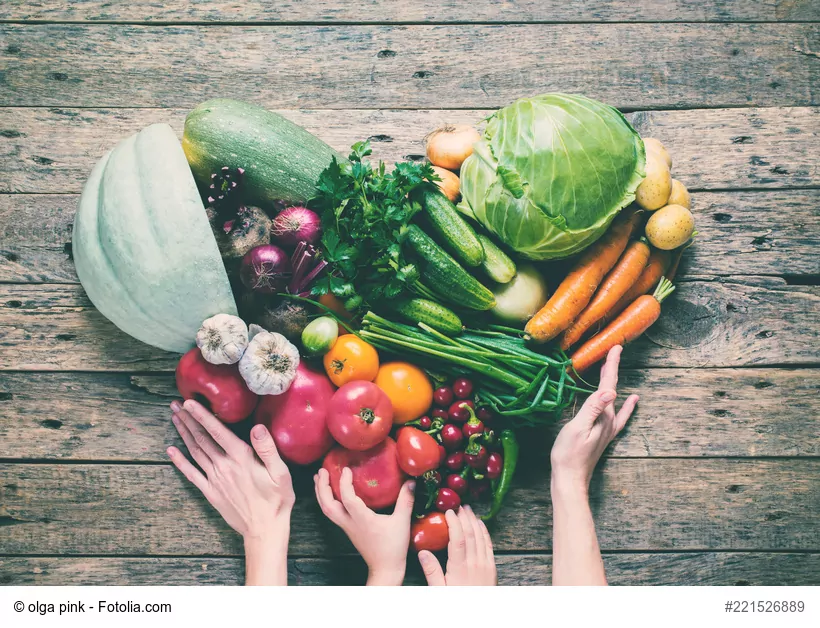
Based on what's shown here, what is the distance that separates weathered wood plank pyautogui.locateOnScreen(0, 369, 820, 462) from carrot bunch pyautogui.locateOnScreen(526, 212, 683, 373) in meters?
0.14

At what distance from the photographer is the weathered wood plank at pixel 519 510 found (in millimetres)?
1357

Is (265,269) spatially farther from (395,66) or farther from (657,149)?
(657,149)

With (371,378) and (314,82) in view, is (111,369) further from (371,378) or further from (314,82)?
(314,82)

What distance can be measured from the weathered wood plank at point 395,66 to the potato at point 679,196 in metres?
0.25

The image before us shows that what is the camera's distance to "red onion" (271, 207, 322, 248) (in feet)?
4.04

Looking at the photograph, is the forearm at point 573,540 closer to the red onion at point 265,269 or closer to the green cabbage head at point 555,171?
the green cabbage head at point 555,171

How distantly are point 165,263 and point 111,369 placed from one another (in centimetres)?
40

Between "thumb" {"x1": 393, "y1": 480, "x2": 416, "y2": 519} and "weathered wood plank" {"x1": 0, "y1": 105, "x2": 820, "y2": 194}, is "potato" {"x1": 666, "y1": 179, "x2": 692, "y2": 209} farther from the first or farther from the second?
"thumb" {"x1": 393, "y1": 480, "x2": 416, "y2": 519}

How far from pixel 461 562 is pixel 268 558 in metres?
0.43

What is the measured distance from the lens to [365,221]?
1.19 meters

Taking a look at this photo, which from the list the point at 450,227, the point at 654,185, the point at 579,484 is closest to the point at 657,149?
the point at 654,185

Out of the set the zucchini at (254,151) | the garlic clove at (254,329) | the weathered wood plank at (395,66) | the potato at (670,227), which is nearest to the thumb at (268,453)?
the garlic clove at (254,329)

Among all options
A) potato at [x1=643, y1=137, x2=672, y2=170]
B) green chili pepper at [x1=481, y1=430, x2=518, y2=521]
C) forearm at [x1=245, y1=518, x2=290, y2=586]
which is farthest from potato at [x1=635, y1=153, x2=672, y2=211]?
forearm at [x1=245, y1=518, x2=290, y2=586]

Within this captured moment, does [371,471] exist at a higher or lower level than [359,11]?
lower
